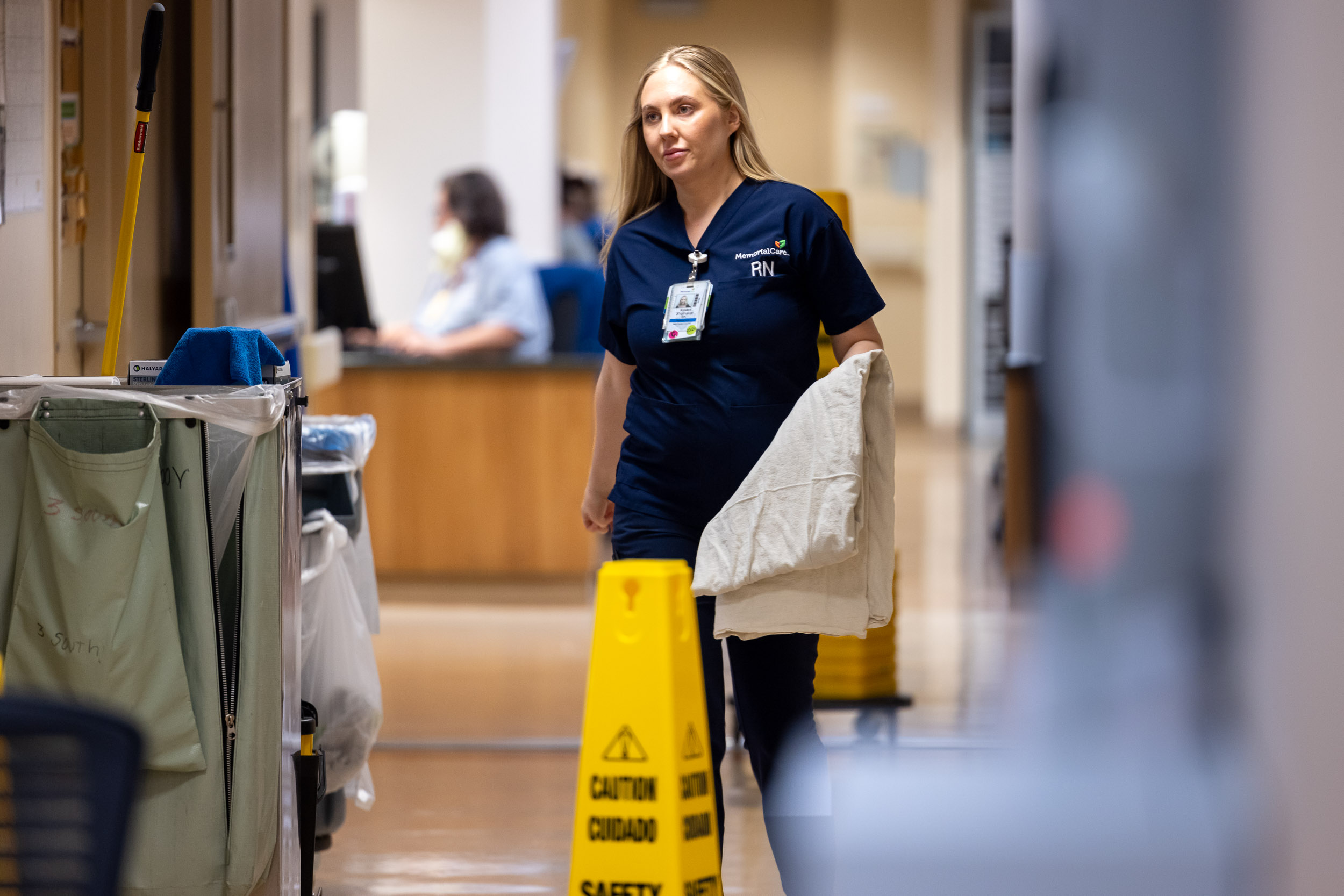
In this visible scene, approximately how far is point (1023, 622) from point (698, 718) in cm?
56

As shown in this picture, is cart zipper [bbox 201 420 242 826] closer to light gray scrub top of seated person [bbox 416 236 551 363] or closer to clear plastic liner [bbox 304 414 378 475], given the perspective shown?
clear plastic liner [bbox 304 414 378 475]

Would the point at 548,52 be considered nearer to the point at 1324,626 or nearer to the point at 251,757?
the point at 251,757

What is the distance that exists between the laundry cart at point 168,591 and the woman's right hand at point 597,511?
52 cm

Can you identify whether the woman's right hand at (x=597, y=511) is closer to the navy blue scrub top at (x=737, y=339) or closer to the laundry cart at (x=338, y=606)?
the navy blue scrub top at (x=737, y=339)

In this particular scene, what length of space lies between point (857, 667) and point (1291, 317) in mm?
2704

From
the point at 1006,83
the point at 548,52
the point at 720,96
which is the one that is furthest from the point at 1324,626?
the point at 1006,83

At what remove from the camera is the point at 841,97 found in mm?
13289

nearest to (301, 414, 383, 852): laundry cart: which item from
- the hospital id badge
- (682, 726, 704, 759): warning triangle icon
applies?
the hospital id badge

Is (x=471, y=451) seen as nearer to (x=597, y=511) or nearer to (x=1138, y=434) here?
(x=597, y=511)

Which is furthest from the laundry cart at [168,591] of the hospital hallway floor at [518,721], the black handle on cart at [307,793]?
the hospital hallway floor at [518,721]

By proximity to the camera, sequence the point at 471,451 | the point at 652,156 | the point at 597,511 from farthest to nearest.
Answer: the point at 471,451 → the point at 597,511 → the point at 652,156

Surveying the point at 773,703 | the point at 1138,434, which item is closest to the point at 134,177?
the point at 773,703

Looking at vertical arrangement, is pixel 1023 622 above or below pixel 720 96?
below

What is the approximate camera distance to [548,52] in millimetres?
7480
